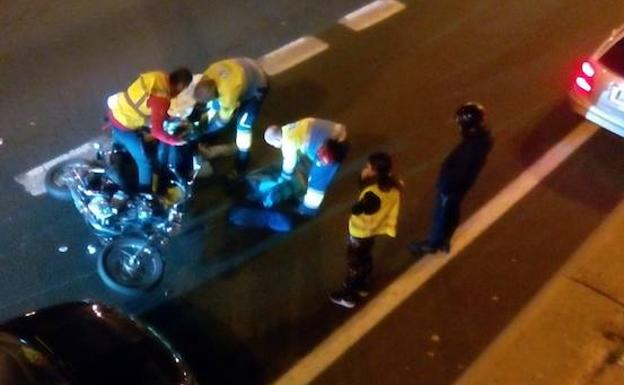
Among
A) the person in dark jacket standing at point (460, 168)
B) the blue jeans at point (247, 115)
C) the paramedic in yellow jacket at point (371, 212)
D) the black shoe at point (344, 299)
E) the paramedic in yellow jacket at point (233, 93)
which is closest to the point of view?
the paramedic in yellow jacket at point (371, 212)

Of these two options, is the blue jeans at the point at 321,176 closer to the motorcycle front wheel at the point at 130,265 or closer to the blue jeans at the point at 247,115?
the blue jeans at the point at 247,115

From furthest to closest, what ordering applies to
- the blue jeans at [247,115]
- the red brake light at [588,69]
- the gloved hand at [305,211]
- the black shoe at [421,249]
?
the red brake light at [588,69] < the gloved hand at [305,211] < the blue jeans at [247,115] < the black shoe at [421,249]

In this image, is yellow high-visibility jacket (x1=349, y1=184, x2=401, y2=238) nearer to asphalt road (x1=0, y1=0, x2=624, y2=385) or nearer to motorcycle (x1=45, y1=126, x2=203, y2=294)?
asphalt road (x1=0, y1=0, x2=624, y2=385)

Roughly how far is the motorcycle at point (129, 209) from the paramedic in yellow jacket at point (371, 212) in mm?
1643

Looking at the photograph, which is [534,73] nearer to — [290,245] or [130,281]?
[290,245]

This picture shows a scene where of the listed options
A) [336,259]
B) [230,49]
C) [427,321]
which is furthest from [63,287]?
[230,49]

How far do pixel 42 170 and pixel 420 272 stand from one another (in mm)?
3634

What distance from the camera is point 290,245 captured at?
7602mm

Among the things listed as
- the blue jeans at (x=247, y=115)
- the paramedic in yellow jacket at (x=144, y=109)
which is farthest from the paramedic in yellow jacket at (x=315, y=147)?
the paramedic in yellow jacket at (x=144, y=109)

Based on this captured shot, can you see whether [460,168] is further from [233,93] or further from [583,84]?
[583,84]

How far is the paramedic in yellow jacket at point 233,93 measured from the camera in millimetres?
7324

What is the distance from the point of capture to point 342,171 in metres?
8.41

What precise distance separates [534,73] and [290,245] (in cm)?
408

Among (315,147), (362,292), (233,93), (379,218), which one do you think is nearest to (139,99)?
(233,93)
